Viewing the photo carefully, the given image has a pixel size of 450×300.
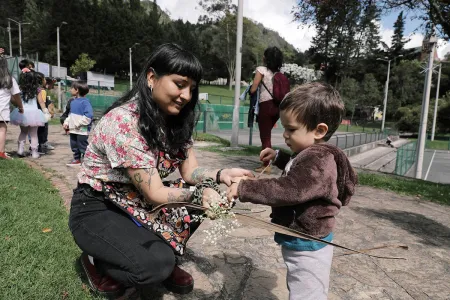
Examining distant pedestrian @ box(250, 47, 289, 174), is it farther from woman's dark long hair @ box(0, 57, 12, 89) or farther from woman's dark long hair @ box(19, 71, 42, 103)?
woman's dark long hair @ box(19, 71, 42, 103)

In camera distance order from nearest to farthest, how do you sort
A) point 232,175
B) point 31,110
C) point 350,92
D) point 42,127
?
point 232,175 → point 31,110 → point 42,127 → point 350,92

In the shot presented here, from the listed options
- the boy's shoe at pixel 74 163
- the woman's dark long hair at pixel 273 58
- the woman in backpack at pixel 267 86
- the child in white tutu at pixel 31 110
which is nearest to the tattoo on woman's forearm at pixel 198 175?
the woman in backpack at pixel 267 86

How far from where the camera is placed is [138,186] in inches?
76.6

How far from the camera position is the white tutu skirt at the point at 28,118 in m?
6.22

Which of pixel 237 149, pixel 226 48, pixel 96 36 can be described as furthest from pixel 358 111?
pixel 237 149

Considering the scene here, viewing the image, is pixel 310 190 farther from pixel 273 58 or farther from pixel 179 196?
pixel 273 58

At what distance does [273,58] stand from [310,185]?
4411 millimetres

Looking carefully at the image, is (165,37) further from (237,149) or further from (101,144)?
(101,144)

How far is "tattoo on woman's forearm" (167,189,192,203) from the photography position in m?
1.88

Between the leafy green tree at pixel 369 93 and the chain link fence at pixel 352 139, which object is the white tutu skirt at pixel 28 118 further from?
the leafy green tree at pixel 369 93

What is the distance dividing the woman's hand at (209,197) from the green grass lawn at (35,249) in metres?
1.04

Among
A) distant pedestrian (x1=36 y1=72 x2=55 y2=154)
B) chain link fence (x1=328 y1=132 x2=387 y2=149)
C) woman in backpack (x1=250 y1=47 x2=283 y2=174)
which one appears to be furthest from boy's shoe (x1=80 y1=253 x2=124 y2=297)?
chain link fence (x1=328 y1=132 x2=387 y2=149)

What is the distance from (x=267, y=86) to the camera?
572 centimetres

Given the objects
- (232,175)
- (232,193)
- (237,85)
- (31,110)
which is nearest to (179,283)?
(232,175)
